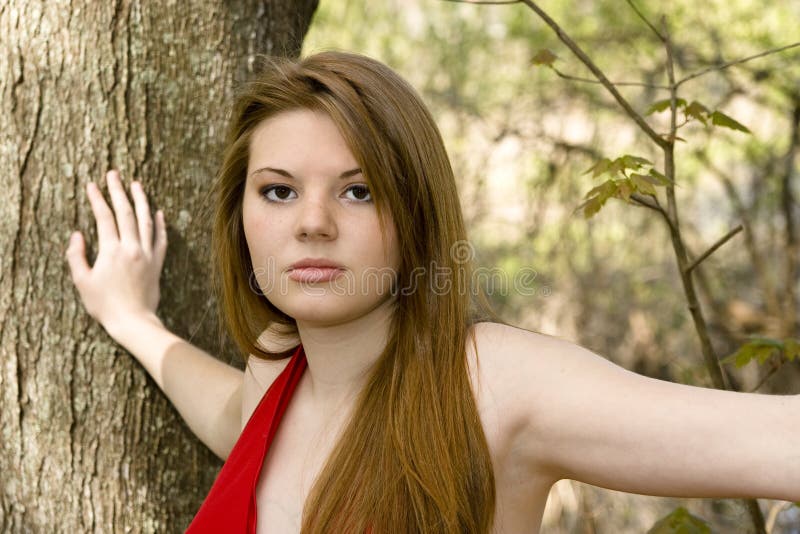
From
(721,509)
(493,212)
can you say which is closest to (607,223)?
(493,212)

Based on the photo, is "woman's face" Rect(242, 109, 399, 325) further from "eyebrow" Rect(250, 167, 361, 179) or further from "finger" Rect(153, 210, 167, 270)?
"finger" Rect(153, 210, 167, 270)

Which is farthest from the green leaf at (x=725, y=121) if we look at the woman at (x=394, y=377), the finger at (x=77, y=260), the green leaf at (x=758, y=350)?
the finger at (x=77, y=260)

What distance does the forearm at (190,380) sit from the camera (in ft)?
7.50

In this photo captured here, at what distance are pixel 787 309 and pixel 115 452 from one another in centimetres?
460

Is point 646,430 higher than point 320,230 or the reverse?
the reverse

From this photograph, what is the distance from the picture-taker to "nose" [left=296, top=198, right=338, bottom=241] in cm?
173

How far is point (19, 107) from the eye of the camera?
2.27m

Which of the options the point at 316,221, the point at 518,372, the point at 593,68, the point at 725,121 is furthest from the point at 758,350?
the point at 316,221

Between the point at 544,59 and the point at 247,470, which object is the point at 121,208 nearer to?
the point at 247,470

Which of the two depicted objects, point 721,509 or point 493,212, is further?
point 493,212

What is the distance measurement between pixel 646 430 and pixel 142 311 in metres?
1.37

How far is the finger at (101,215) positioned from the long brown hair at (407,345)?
0.60 meters

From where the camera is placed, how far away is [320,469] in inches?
74.4

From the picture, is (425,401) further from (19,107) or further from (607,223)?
(607,223)
